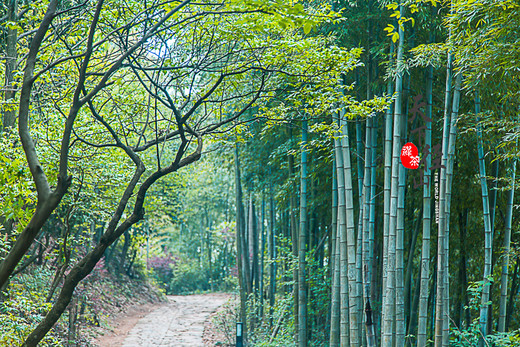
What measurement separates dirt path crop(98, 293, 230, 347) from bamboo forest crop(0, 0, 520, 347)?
0.43 feet

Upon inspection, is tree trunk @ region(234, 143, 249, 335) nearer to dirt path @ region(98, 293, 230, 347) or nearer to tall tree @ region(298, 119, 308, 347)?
dirt path @ region(98, 293, 230, 347)

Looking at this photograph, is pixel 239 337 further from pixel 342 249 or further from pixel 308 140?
pixel 308 140

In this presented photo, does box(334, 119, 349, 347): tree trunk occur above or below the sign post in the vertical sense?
above

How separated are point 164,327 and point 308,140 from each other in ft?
20.1

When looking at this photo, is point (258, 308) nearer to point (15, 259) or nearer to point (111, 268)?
point (111, 268)

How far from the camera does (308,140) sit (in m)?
6.22

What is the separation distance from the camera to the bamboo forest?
313 cm

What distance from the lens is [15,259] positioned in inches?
87.4

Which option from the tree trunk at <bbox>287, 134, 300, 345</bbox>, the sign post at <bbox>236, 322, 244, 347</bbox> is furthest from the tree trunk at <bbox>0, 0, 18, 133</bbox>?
the sign post at <bbox>236, 322, 244, 347</bbox>

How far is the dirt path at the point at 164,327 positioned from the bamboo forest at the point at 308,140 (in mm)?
132

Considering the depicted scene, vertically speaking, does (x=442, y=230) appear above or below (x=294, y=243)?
above

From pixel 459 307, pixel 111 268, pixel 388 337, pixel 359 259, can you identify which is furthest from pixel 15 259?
pixel 111 268

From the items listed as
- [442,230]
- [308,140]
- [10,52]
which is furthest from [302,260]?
[10,52]

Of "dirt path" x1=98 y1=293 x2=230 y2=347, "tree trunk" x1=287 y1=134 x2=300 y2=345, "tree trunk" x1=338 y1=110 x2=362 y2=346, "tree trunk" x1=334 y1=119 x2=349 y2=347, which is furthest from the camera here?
"dirt path" x1=98 y1=293 x2=230 y2=347
